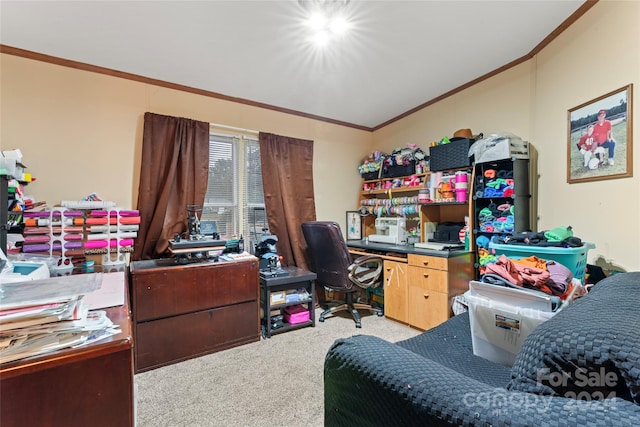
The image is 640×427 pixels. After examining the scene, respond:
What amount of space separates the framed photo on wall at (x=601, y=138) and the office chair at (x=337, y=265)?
178 cm

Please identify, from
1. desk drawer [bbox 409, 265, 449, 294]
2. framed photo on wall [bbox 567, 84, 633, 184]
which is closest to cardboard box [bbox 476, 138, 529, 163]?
framed photo on wall [bbox 567, 84, 633, 184]

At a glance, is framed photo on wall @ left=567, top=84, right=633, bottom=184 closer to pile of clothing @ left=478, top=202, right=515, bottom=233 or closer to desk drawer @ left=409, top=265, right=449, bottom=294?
pile of clothing @ left=478, top=202, right=515, bottom=233

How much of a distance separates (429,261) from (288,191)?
1705 mm

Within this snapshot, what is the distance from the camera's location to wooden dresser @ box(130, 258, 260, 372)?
207 centimetres

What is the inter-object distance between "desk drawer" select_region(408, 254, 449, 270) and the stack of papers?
2.33 metres

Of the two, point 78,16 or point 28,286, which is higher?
point 78,16

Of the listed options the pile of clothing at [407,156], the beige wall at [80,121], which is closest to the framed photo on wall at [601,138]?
the pile of clothing at [407,156]

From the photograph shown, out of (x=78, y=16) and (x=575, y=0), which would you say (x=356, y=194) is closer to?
(x=575, y=0)

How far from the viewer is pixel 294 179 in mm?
3375

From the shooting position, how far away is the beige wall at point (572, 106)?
1542 mm

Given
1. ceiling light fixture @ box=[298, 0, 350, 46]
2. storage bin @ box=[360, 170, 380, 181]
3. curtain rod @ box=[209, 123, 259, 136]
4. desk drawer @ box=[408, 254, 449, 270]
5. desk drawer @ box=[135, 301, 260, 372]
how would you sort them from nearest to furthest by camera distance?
ceiling light fixture @ box=[298, 0, 350, 46] < desk drawer @ box=[135, 301, 260, 372] < desk drawer @ box=[408, 254, 449, 270] < curtain rod @ box=[209, 123, 259, 136] < storage bin @ box=[360, 170, 380, 181]

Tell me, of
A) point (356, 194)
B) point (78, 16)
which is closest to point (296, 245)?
point (356, 194)

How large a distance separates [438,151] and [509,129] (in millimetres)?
613

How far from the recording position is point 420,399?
59 centimetres
